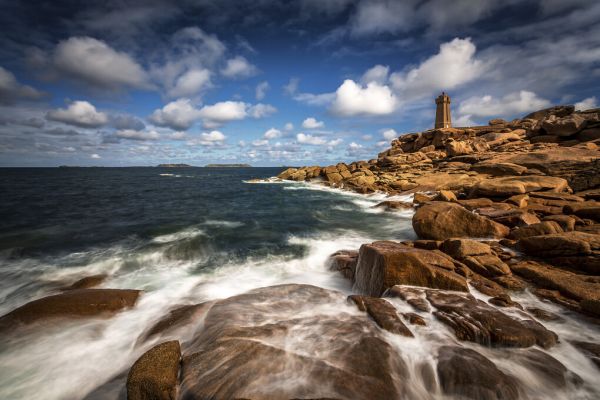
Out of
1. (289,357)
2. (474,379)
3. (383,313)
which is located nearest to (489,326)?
(474,379)

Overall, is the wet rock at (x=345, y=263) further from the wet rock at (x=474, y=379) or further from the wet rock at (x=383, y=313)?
the wet rock at (x=474, y=379)

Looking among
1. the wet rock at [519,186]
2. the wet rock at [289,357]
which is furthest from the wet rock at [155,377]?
the wet rock at [519,186]

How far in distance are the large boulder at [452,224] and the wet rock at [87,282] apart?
11431mm

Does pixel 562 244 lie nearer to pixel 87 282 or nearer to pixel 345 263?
pixel 345 263

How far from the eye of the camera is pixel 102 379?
438 centimetres

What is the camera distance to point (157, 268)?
400 inches

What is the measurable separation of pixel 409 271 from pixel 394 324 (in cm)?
183

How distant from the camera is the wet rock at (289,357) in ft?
10.9

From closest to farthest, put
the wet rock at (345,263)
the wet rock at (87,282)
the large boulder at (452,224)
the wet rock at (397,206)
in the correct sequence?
1. the wet rock at (87,282)
2. the wet rock at (345,263)
3. the large boulder at (452,224)
4. the wet rock at (397,206)

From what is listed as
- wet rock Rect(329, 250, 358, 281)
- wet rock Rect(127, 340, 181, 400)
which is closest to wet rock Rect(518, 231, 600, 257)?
wet rock Rect(329, 250, 358, 281)

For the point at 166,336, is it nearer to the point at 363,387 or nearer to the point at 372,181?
the point at 363,387

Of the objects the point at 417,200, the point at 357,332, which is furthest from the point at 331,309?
the point at 417,200

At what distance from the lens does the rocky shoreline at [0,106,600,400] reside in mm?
3512

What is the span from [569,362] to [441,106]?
69177 mm
